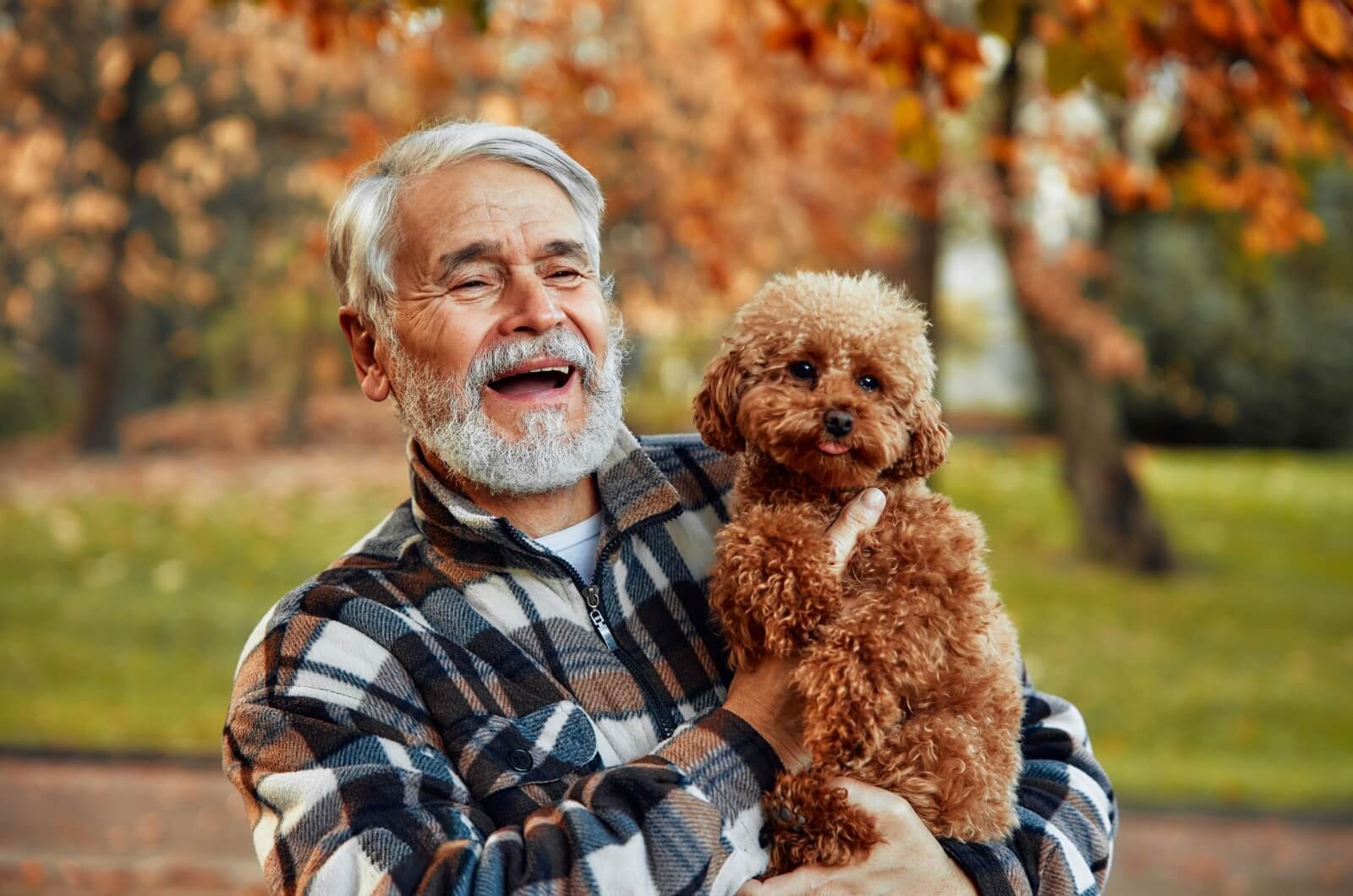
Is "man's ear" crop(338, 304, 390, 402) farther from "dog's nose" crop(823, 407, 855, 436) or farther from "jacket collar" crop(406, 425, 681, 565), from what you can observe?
"dog's nose" crop(823, 407, 855, 436)

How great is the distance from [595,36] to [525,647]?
7035 millimetres

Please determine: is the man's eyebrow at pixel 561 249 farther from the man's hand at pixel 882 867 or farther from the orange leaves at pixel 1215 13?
the orange leaves at pixel 1215 13

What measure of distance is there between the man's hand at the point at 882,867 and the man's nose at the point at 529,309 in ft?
3.26

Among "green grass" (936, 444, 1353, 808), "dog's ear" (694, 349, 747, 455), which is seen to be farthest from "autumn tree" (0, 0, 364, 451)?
"green grass" (936, 444, 1353, 808)

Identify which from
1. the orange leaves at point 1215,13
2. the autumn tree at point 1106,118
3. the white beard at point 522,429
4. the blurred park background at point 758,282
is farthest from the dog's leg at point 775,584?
the orange leaves at point 1215,13

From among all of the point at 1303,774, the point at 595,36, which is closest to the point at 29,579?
the point at 595,36

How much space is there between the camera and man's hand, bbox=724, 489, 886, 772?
2165 millimetres

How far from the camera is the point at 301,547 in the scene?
525 inches

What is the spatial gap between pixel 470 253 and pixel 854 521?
90 cm

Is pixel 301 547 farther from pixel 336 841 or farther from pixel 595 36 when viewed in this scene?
pixel 336 841

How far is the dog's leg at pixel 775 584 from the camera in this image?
2164 millimetres

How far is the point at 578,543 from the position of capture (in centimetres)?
263

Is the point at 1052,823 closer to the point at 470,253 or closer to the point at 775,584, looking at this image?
the point at 775,584

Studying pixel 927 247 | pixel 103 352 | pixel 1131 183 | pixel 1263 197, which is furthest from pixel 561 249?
pixel 103 352
